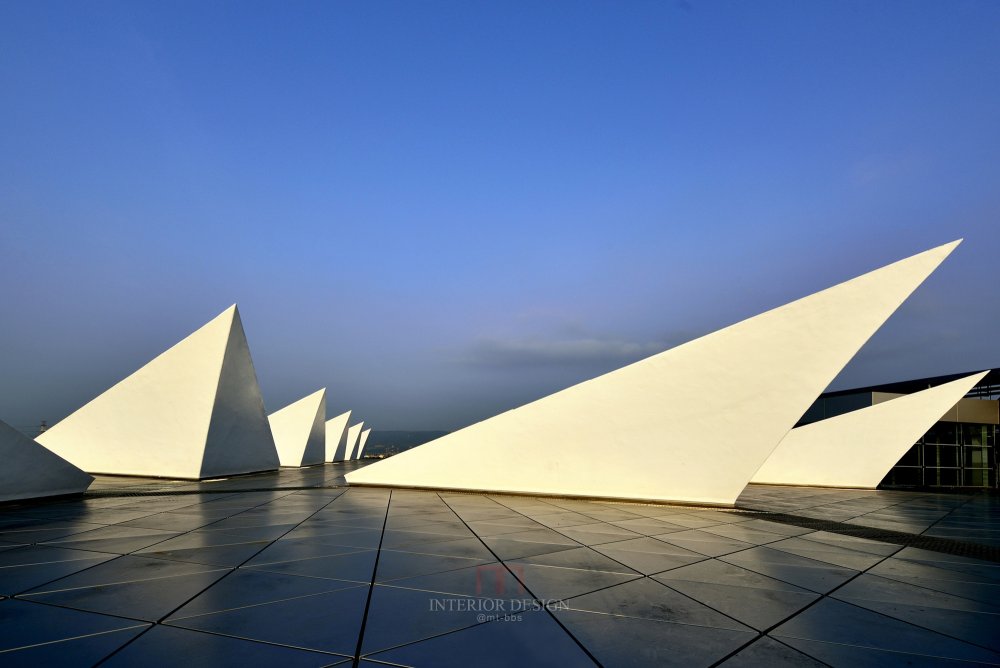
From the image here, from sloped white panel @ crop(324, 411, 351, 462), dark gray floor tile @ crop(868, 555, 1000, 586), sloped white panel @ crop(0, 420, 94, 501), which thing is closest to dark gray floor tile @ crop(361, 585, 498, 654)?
dark gray floor tile @ crop(868, 555, 1000, 586)

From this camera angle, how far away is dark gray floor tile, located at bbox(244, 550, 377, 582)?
464 cm

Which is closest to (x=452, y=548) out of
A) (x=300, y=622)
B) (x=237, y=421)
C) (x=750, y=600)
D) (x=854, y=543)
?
(x=300, y=622)

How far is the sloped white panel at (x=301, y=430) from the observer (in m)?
30.7

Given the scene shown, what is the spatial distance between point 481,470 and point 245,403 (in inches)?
459

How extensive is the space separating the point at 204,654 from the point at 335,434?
42.0m

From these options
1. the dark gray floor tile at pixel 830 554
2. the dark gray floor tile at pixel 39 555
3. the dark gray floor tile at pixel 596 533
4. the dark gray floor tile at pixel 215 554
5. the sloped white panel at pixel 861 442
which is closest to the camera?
the dark gray floor tile at pixel 39 555

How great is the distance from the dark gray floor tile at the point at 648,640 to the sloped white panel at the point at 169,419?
1686 centimetres

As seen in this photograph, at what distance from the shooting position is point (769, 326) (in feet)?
33.9

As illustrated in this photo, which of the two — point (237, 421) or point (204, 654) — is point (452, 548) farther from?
point (237, 421)

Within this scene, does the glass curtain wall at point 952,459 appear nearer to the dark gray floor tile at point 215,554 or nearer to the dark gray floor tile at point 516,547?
the dark gray floor tile at point 516,547

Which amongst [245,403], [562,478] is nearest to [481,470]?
[562,478]

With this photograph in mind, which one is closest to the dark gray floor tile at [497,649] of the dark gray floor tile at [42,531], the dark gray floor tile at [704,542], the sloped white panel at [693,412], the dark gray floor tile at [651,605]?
the dark gray floor tile at [651,605]

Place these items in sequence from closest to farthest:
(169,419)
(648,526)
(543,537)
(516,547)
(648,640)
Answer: (648,640)
(516,547)
(543,537)
(648,526)
(169,419)

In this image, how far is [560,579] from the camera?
467 centimetres
